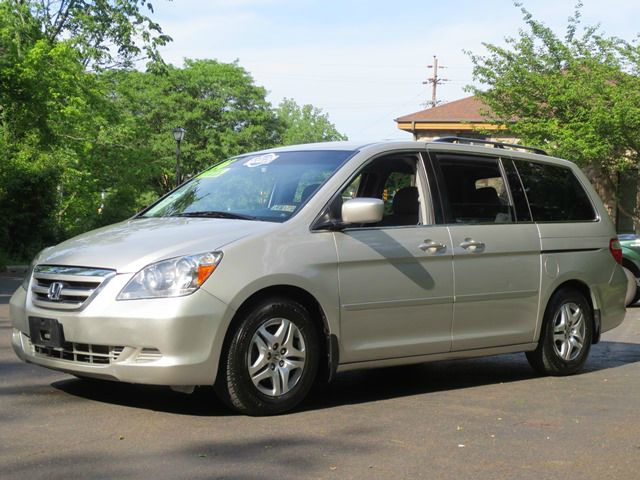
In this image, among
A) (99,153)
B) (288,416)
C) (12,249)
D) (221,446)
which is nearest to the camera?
(221,446)

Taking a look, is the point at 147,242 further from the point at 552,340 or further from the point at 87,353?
the point at 552,340

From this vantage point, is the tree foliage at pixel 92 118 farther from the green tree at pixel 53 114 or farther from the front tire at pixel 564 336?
the front tire at pixel 564 336

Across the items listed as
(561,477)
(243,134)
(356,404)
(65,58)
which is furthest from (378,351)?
(243,134)

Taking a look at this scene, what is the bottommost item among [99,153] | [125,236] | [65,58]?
[125,236]

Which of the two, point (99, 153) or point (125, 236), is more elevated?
point (99, 153)

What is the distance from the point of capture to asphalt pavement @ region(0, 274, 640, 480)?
16.5 feet

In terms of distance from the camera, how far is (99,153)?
47.2 meters

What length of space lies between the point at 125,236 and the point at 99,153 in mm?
41819

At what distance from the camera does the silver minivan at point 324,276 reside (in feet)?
19.7

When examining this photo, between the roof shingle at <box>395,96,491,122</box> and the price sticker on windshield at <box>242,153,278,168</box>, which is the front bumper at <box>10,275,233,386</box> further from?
the roof shingle at <box>395,96,491,122</box>

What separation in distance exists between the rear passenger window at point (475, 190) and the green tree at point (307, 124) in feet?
396

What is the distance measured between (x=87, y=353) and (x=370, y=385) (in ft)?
7.90

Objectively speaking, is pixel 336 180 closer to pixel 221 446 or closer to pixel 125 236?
pixel 125 236

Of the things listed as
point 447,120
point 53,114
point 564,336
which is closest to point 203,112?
point 447,120
